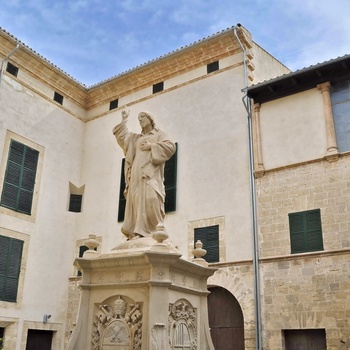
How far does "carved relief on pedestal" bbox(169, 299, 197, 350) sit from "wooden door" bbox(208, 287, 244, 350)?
7.61 metres

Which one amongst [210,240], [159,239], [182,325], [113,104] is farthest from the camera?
[113,104]

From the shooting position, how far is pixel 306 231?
480 inches

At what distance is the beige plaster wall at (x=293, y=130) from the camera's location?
1283cm

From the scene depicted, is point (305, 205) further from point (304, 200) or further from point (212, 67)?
point (212, 67)

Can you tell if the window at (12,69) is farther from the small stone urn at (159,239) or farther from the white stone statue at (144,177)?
the small stone urn at (159,239)

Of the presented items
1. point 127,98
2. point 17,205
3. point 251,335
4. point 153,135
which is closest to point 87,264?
point 153,135

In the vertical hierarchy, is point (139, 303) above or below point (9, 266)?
below

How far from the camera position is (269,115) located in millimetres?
13898

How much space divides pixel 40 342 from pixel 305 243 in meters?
9.29

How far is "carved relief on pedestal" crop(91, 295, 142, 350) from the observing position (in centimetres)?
516

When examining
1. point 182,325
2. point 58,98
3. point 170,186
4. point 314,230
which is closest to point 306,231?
point 314,230

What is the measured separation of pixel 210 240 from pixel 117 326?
8.62 m

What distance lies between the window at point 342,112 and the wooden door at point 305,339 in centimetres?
479

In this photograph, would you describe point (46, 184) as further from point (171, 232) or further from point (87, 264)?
point (87, 264)
